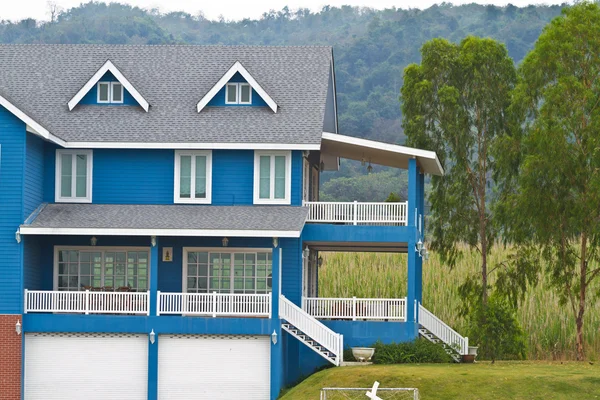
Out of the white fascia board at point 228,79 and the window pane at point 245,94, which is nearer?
the white fascia board at point 228,79

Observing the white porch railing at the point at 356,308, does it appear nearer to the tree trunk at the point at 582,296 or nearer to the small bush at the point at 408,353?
the small bush at the point at 408,353

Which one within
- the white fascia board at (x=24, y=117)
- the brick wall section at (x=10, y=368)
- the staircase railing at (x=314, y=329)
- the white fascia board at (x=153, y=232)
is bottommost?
the brick wall section at (x=10, y=368)

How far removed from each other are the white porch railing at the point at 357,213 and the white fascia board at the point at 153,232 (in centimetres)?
279

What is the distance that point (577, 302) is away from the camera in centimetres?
4544

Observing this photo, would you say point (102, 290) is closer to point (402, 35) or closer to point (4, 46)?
point (4, 46)

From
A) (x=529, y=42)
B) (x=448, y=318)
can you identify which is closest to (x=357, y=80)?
(x=529, y=42)

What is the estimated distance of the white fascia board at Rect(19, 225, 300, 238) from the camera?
113 ft

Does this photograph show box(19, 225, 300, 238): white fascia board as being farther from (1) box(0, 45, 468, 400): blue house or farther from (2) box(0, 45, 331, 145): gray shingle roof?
(2) box(0, 45, 331, 145): gray shingle roof

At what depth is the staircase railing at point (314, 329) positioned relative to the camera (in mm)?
34781

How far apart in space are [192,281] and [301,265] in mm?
3406

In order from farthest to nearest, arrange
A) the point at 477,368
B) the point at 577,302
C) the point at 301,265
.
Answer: the point at 577,302 < the point at 301,265 < the point at 477,368


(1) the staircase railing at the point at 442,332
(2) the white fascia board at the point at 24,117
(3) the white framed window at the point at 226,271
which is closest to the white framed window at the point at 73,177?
(2) the white fascia board at the point at 24,117

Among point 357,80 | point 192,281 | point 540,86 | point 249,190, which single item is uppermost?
point 357,80

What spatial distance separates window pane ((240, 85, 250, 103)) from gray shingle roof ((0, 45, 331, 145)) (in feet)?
1.12
